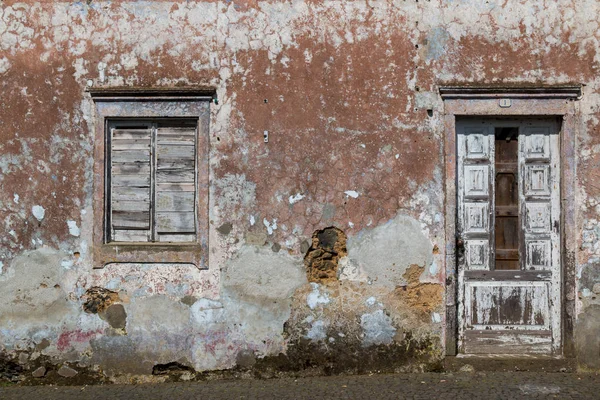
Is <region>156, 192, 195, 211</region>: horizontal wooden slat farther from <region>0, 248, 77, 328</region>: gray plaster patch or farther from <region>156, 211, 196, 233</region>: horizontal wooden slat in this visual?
<region>0, 248, 77, 328</region>: gray plaster patch

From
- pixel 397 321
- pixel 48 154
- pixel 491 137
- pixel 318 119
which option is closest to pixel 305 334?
pixel 397 321

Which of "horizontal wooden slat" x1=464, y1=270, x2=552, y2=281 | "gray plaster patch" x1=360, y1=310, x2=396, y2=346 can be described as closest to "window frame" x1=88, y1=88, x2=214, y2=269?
"gray plaster patch" x1=360, y1=310, x2=396, y2=346

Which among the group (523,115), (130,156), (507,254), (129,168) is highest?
(523,115)

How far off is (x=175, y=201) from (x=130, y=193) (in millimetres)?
454

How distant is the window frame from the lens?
6.20m

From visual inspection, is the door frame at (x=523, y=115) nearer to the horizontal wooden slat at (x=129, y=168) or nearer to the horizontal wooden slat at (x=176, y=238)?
the horizontal wooden slat at (x=176, y=238)

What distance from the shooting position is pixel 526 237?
6.32 m

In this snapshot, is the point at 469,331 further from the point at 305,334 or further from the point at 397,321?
the point at 305,334

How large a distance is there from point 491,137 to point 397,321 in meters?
A: 2.02

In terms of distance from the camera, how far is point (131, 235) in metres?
6.40

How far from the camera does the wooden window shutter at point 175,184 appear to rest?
20.9ft

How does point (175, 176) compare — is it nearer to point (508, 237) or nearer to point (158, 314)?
point (158, 314)

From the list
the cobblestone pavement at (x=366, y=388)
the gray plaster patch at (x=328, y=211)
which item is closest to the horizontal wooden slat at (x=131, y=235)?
the cobblestone pavement at (x=366, y=388)

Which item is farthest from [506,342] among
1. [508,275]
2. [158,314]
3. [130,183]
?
[130,183]
